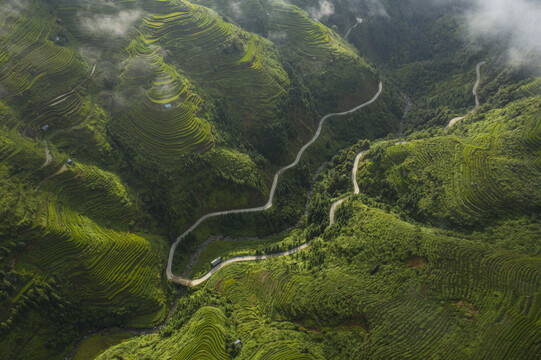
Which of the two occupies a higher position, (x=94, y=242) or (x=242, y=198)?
(x=242, y=198)

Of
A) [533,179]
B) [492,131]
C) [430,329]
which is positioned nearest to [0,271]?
[430,329]

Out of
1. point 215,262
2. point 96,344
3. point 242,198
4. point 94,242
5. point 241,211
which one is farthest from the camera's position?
point 242,198

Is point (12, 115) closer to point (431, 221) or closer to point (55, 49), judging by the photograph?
point (55, 49)

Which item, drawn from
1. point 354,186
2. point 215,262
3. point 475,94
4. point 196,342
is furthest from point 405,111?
point 196,342

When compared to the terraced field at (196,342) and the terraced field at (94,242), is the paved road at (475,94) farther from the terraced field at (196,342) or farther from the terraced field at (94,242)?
the terraced field at (94,242)

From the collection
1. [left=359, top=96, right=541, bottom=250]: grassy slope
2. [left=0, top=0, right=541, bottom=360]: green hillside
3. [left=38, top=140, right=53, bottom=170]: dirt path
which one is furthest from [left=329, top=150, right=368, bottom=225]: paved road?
[left=38, top=140, right=53, bottom=170]: dirt path

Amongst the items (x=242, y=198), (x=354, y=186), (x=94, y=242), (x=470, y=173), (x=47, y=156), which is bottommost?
(x=94, y=242)

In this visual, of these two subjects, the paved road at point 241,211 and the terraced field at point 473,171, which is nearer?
the terraced field at point 473,171

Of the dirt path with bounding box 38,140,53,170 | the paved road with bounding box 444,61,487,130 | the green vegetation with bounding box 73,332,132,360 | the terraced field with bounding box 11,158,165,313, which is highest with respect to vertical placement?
the paved road with bounding box 444,61,487,130

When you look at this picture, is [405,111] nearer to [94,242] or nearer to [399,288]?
[399,288]

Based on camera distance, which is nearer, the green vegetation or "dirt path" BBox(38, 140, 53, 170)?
the green vegetation

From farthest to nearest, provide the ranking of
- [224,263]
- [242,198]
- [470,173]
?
[242,198], [470,173], [224,263]

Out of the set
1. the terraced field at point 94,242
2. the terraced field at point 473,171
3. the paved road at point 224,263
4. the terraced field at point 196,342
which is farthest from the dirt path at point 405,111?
the terraced field at point 94,242

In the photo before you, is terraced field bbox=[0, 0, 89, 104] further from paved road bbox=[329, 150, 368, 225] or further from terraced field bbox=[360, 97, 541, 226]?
terraced field bbox=[360, 97, 541, 226]
